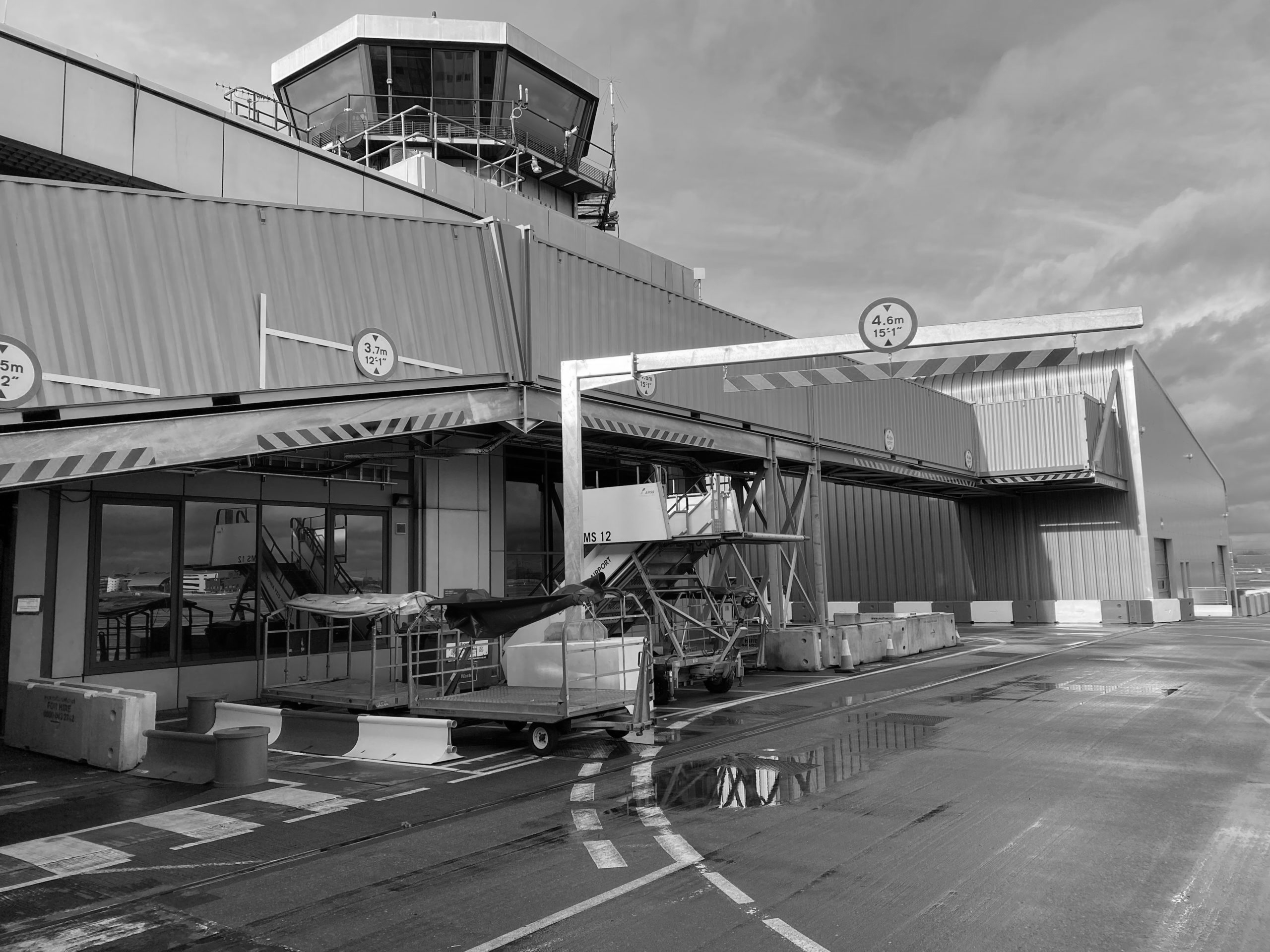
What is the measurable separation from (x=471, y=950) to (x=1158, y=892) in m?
4.59

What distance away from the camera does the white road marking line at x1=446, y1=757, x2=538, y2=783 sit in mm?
10352

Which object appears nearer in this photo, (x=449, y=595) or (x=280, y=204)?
(x=280, y=204)

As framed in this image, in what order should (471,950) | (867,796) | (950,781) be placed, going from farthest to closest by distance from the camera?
(950,781)
(867,796)
(471,950)

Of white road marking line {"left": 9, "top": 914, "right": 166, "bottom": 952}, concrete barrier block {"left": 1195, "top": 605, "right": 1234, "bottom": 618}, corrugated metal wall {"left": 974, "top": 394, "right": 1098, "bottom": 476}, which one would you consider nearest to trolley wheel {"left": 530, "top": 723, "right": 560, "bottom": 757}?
white road marking line {"left": 9, "top": 914, "right": 166, "bottom": 952}

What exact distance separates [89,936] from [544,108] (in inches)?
1182

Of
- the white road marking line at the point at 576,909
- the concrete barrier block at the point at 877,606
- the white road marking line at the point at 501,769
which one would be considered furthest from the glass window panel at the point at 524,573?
the concrete barrier block at the point at 877,606

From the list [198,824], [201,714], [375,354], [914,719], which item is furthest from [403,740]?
[914,719]

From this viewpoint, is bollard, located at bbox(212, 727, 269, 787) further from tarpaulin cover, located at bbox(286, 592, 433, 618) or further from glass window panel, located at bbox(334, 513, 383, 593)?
glass window panel, located at bbox(334, 513, 383, 593)

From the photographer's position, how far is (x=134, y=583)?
49.7ft

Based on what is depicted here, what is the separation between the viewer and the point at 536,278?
16.1 metres

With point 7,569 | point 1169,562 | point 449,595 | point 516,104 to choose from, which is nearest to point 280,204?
point 449,595

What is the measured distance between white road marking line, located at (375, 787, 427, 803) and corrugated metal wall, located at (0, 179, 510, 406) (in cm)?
525

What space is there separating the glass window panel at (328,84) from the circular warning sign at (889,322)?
24171mm

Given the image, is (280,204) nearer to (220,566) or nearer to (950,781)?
(220,566)
